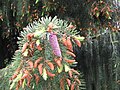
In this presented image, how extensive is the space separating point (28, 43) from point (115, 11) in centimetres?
110

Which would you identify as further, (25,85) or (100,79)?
(100,79)

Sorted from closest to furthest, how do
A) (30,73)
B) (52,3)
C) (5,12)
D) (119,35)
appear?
(30,73)
(52,3)
(5,12)
(119,35)

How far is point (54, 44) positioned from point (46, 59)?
0.16ft

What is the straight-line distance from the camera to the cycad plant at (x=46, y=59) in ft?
2.62

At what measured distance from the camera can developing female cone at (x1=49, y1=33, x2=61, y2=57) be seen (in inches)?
31.0

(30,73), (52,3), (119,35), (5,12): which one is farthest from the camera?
(119,35)

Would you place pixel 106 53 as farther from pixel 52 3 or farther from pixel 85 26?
pixel 52 3

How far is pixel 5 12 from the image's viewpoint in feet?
5.71

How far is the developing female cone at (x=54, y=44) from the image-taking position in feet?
2.59

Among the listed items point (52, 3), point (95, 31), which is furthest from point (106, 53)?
point (52, 3)

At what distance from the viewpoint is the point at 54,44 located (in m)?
0.79

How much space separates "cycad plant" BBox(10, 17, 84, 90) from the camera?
2.62 feet

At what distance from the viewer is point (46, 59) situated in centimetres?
81

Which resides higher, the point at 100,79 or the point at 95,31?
the point at 95,31
